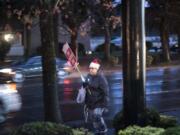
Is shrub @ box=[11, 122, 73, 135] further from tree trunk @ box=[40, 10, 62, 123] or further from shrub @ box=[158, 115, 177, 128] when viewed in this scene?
tree trunk @ box=[40, 10, 62, 123]

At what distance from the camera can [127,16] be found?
35.6 ft

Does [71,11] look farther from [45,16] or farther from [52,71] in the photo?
[52,71]

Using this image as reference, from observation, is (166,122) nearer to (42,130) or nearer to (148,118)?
(148,118)

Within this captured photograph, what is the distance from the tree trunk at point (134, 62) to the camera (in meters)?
10.6

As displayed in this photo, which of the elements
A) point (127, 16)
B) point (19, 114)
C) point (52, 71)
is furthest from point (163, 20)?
point (127, 16)

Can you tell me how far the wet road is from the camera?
701 inches

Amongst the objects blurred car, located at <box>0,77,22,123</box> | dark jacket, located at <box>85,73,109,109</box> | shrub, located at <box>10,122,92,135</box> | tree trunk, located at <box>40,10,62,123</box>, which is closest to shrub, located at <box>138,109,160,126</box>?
dark jacket, located at <box>85,73,109,109</box>

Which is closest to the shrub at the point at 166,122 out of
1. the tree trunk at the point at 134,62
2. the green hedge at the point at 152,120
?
the green hedge at the point at 152,120

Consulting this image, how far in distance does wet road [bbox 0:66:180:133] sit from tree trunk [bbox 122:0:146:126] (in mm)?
5461

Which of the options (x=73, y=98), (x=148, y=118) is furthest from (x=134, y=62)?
(x=73, y=98)

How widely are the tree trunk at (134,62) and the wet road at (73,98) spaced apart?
215 inches

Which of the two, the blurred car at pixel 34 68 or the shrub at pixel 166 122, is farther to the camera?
the blurred car at pixel 34 68

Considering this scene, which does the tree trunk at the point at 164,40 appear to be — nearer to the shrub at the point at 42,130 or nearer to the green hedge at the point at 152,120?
the green hedge at the point at 152,120

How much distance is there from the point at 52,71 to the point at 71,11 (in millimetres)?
1634
